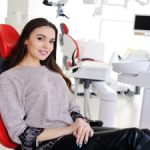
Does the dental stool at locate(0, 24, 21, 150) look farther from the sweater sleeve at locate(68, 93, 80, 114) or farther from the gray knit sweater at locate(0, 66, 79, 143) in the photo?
the sweater sleeve at locate(68, 93, 80, 114)

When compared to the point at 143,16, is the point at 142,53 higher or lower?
lower

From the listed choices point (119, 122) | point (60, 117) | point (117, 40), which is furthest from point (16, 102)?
point (117, 40)

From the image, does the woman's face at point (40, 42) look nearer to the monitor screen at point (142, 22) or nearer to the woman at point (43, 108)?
the woman at point (43, 108)

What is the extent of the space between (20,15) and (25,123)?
124 inches

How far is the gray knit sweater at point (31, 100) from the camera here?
1.20 meters

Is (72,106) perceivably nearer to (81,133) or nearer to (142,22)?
(81,133)

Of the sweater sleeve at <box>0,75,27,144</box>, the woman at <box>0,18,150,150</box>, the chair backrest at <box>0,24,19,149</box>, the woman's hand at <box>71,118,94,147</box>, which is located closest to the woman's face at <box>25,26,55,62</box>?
the woman at <box>0,18,150,150</box>

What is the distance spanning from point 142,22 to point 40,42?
160 centimetres

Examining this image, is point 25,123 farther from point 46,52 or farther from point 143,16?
point 143,16

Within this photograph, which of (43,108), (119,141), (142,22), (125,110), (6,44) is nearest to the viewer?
(119,141)

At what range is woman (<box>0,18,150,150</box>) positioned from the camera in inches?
45.0

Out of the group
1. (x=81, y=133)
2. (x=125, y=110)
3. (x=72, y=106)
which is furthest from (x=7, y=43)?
(x=125, y=110)

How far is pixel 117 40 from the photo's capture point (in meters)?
5.17

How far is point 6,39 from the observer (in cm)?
143
